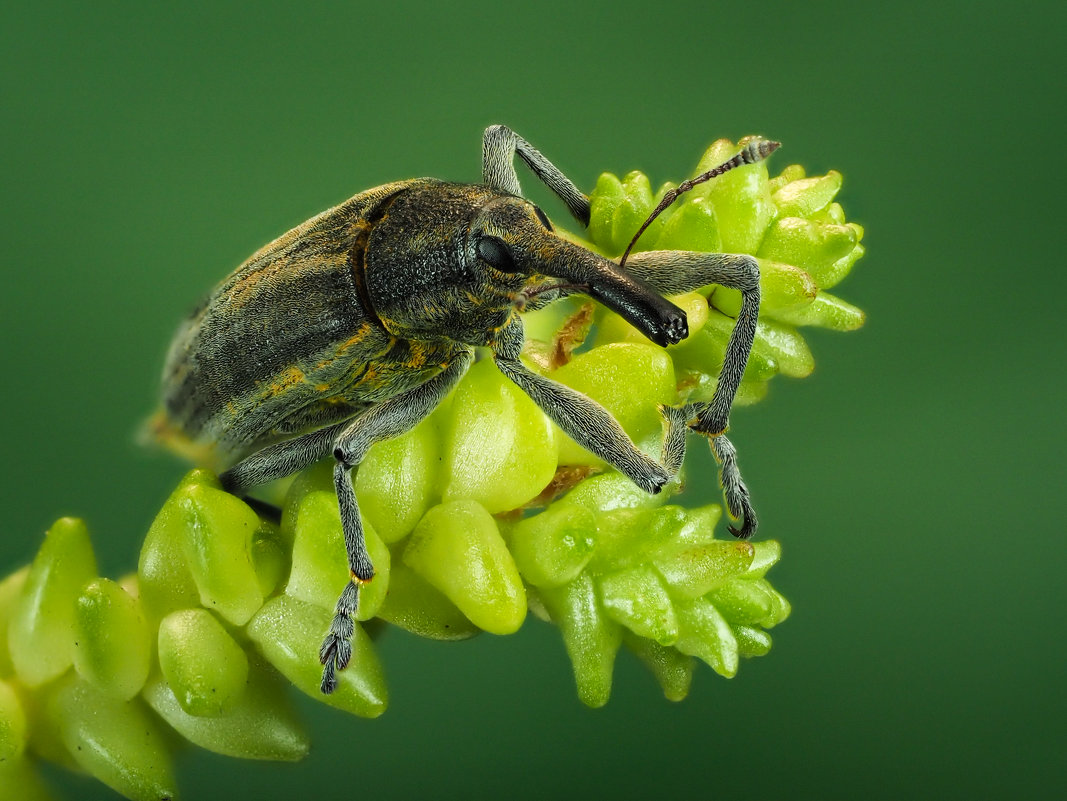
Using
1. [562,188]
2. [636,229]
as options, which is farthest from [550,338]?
[562,188]

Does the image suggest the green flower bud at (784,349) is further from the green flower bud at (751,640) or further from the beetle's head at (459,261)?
the beetle's head at (459,261)

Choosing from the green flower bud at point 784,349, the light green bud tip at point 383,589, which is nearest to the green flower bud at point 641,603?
the light green bud tip at point 383,589

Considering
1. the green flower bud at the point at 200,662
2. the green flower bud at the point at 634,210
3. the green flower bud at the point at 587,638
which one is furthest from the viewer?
the green flower bud at the point at 634,210

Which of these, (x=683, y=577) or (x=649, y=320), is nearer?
(x=683, y=577)

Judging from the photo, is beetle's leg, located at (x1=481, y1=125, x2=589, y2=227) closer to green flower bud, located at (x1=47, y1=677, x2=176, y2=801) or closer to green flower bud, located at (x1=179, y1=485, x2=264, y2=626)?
green flower bud, located at (x1=179, y1=485, x2=264, y2=626)

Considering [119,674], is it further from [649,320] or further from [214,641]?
[649,320]

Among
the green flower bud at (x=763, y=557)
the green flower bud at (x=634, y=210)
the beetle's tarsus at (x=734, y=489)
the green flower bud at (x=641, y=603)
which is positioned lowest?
the beetle's tarsus at (x=734, y=489)

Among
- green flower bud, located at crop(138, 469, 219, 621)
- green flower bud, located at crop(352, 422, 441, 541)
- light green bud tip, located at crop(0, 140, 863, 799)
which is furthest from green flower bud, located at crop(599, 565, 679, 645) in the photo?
green flower bud, located at crop(138, 469, 219, 621)
